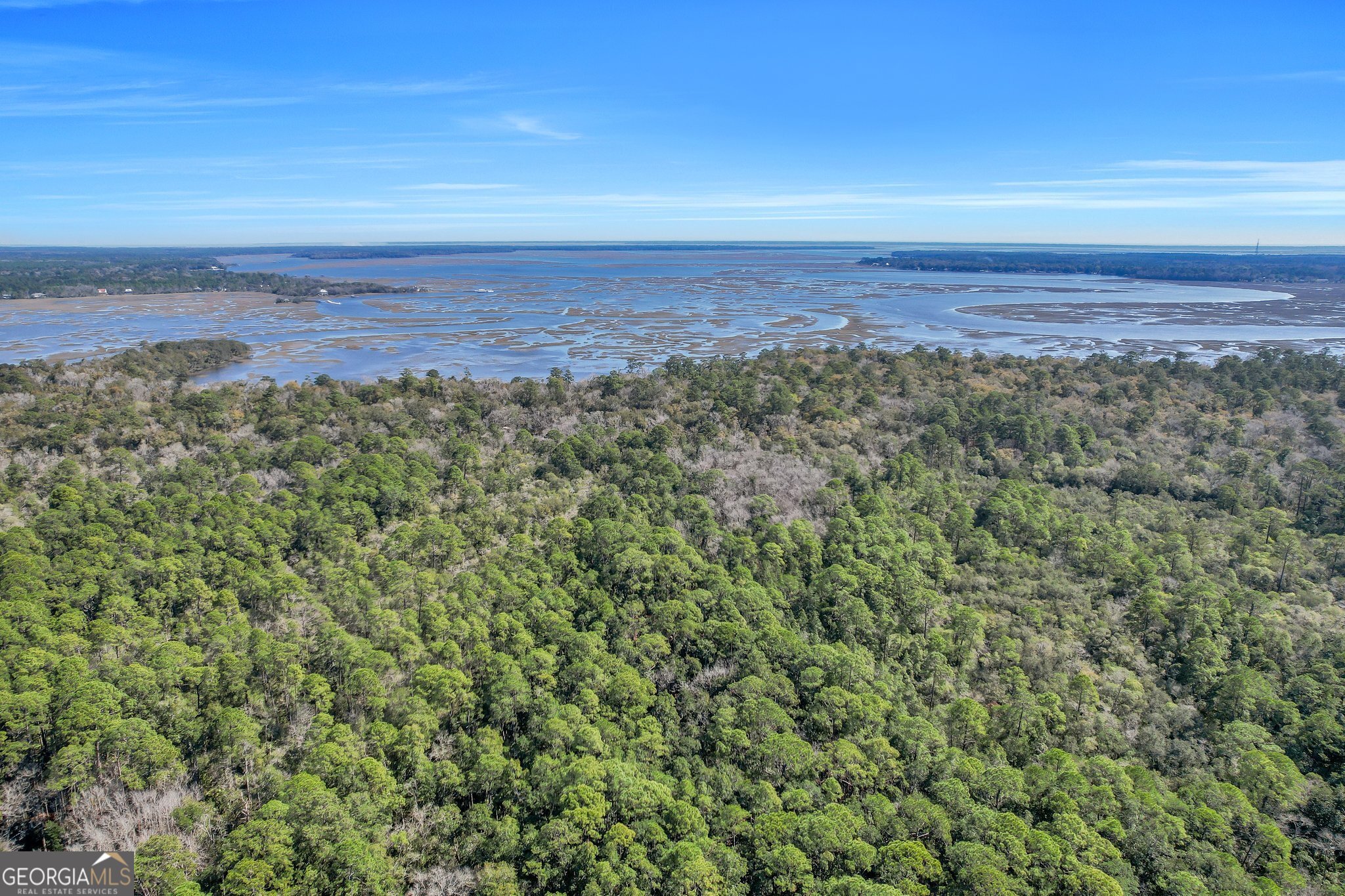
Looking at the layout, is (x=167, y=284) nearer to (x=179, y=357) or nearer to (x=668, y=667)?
(x=179, y=357)

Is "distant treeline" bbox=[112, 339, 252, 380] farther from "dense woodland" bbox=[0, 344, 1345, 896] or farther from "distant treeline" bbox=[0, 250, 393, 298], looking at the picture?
"distant treeline" bbox=[0, 250, 393, 298]

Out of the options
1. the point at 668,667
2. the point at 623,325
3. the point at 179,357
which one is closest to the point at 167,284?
the point at 179,357

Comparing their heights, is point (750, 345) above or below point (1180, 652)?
above

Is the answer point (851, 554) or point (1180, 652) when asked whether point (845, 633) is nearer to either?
point (851, 554)

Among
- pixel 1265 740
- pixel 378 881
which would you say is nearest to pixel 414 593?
pixel 378 881

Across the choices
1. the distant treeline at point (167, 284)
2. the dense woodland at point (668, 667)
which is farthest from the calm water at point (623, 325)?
the dense woodland at point (668, 667)

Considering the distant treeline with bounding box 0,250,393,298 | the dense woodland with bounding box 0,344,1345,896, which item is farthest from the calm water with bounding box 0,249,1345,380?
the dense woodland with bounding box 0,344,1345,896

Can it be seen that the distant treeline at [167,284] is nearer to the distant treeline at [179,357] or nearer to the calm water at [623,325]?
the calm water at [623,325]
